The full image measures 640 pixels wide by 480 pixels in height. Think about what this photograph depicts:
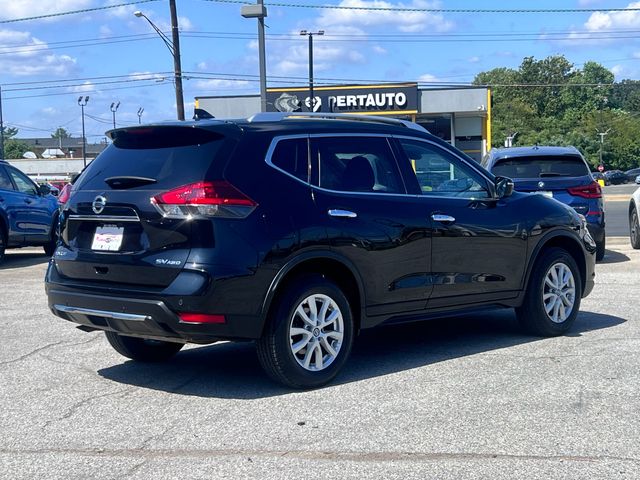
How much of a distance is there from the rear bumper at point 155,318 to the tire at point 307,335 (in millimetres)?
183

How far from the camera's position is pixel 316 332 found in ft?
19.1

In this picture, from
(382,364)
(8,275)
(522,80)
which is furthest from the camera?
(522,80)

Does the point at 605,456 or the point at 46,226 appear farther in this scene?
the point at 46,226

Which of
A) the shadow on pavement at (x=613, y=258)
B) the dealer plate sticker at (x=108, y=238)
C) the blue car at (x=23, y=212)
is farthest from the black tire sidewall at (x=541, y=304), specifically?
the blue car at (x=23, y=212)

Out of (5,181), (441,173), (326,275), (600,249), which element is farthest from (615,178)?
(326,275)

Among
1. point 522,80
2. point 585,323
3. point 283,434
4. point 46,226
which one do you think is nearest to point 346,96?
point 46,226

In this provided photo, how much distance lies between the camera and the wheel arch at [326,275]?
18.2ft

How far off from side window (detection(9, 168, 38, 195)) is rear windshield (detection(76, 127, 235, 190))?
976 centimetres

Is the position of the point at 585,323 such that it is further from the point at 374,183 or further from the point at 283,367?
the point at 283,367

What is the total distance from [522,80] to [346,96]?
3367 inches

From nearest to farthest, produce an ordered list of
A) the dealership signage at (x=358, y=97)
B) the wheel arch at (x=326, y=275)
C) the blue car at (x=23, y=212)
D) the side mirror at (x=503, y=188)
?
1. the wheel arch at (x=326, y=275)
2. the side mirror at (x=503, y=188)
3. the blue car at (x=23, y=212)
4. the dealership signage at (x=358, y=97)

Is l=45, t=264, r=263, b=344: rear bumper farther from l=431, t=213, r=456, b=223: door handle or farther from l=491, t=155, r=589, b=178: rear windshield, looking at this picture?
l=491, t=155, r=589, b=178: rear windshield

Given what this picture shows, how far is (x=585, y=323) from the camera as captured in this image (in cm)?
820

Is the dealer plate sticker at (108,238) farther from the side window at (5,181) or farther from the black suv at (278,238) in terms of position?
the side window at (5,181)
